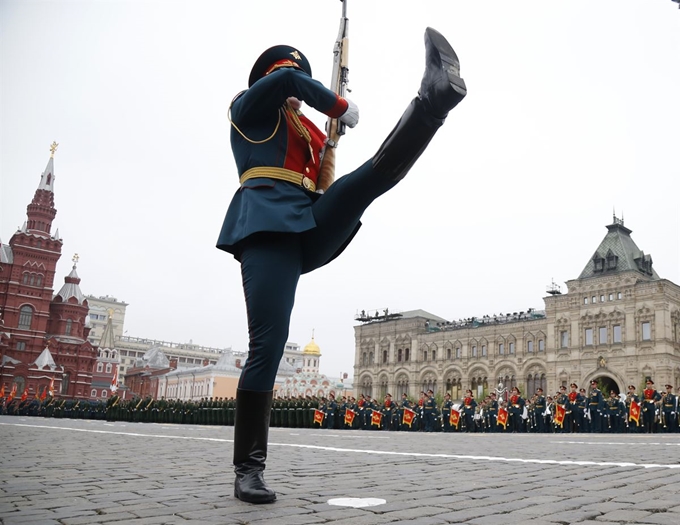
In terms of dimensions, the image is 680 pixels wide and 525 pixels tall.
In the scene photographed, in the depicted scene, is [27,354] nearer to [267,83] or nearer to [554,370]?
[554,370]

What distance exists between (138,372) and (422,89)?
3781 inches

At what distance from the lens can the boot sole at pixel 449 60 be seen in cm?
236

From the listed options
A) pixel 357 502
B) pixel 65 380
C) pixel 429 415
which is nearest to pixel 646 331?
pixel 429 415

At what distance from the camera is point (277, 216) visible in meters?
2.78

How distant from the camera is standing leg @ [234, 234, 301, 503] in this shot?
281 cm

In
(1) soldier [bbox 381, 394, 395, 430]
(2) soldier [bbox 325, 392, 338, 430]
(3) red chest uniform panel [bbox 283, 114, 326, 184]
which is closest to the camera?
(3) red chest uniform panel [bbox 283, 114, 326, 184]

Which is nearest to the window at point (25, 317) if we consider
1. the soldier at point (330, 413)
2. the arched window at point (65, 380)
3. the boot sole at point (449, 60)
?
the arched window at point (65, 380)

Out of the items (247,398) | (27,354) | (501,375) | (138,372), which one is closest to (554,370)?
(501,375)

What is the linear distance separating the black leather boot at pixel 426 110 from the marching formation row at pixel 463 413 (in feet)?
60.2

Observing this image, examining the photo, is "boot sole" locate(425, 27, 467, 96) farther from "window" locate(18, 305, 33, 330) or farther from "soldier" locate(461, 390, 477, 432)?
"window" locate(18, 305, 33, 330)

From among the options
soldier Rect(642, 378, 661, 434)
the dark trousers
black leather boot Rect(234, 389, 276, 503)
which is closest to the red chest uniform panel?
the dark trousers

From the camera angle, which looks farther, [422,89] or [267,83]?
[267,83]

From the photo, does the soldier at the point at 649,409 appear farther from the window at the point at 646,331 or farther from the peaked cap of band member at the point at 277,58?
the window at the point at 646,331

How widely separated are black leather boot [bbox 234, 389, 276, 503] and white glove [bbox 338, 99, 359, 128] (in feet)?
4.41
